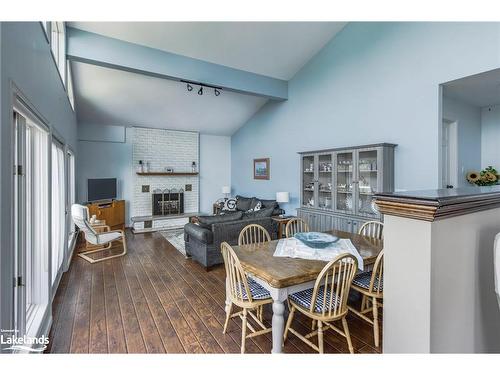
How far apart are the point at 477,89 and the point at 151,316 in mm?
4976

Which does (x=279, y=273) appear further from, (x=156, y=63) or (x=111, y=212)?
(x=111, y=212)

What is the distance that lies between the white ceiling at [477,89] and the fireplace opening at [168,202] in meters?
6.41

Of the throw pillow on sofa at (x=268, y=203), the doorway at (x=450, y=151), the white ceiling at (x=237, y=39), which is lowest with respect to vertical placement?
the throw pillow on sofa at (x=268, y=203)

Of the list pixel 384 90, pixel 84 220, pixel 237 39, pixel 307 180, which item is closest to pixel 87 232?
pixel 84 220

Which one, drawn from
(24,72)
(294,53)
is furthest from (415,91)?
(24,72)

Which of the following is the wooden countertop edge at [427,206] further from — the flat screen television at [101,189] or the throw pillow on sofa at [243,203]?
the flat screen television at [101,189]

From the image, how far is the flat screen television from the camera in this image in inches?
237

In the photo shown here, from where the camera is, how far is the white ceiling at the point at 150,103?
496cm

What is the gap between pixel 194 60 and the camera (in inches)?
181

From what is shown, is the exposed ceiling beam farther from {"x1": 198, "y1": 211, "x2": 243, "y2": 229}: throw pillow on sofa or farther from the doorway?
the doorway

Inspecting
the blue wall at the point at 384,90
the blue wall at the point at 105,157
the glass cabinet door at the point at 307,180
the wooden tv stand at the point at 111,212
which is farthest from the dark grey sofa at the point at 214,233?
the blue wall at the point at 105,157

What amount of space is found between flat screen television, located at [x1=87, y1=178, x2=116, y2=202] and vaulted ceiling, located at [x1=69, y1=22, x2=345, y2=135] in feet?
5.03

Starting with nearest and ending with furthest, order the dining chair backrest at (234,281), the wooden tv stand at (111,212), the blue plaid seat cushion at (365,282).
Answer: the dining chair backrest at (234,281), the blue plaid seat cushion at (365,282), the wooden tv stand at (111,212)
